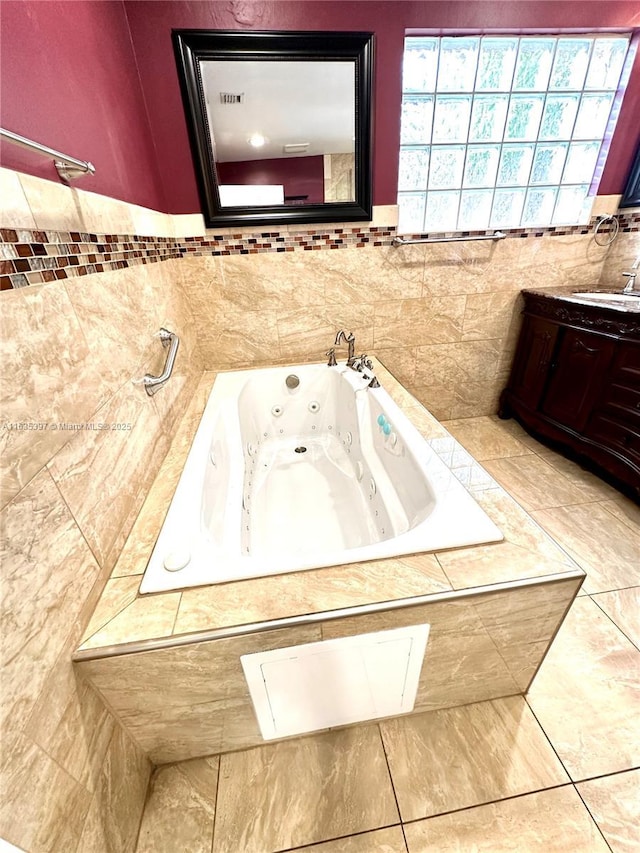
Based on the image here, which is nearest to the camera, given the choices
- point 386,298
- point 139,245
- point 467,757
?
point 467,757

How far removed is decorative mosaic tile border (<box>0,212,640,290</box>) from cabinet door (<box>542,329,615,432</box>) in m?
0.75

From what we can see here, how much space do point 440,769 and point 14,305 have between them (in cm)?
144

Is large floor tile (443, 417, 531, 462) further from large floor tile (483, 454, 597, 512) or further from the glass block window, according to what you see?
the glass block window

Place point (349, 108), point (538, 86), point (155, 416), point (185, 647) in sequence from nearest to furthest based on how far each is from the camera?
point (185, 647) → point (155, 416) → point (349, 108) → point (538, 86)

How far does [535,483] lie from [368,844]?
1620 millimetres

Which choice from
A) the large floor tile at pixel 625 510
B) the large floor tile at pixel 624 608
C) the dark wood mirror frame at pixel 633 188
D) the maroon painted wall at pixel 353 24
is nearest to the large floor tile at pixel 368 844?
the large floor tile at pixel 624 608

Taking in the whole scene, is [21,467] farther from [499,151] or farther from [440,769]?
[499,151]

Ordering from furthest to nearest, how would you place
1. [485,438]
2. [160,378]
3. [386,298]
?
[485,438] < [386,298] < [160,378]

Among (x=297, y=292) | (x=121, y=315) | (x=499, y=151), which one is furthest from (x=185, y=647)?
(x=499, y=151)

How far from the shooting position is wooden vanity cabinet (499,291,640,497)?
156 centimetres

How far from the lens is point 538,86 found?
5.83 feet

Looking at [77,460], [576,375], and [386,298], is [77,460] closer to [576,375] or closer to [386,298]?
[386,298]

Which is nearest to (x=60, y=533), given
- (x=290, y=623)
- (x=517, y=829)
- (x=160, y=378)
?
(x=290, y=623)

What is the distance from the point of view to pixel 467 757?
90 cm
